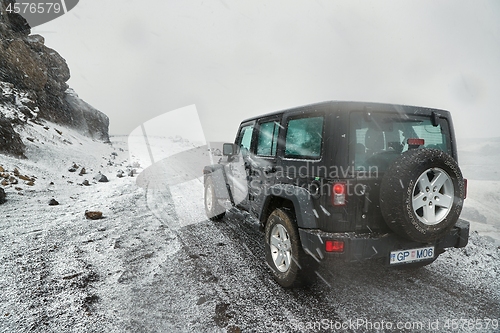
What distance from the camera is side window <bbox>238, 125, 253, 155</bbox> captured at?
4410 mm

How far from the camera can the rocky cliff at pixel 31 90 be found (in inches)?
424

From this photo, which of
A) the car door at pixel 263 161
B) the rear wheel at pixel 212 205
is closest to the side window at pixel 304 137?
the car door at pixel 263 161

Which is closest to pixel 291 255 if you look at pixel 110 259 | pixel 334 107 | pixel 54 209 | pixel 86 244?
pixel 334 107

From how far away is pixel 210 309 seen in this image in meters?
A: 2.43

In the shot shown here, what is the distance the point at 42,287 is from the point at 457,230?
4.38 meters

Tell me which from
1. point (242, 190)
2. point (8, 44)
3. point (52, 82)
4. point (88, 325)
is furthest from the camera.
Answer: point (52, 82)

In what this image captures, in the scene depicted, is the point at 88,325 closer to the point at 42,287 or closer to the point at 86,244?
the point at 42,287

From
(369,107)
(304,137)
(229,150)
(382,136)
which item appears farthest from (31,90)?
(382,136)

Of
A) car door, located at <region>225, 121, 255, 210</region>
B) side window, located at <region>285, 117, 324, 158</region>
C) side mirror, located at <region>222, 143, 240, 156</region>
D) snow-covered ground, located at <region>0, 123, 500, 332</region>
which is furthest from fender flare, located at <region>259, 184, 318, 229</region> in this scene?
side mirror, located at <region>222, 143, 240, 156</region>

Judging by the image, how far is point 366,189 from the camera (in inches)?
95.7

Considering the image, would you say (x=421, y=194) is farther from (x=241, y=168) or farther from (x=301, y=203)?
(x=241, y=168)

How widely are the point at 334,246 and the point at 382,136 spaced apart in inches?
46.9

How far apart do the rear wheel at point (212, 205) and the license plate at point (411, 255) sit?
3271 millimetres

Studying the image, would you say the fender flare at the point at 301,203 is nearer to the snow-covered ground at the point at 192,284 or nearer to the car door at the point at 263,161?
the car door at the point at 263,161
